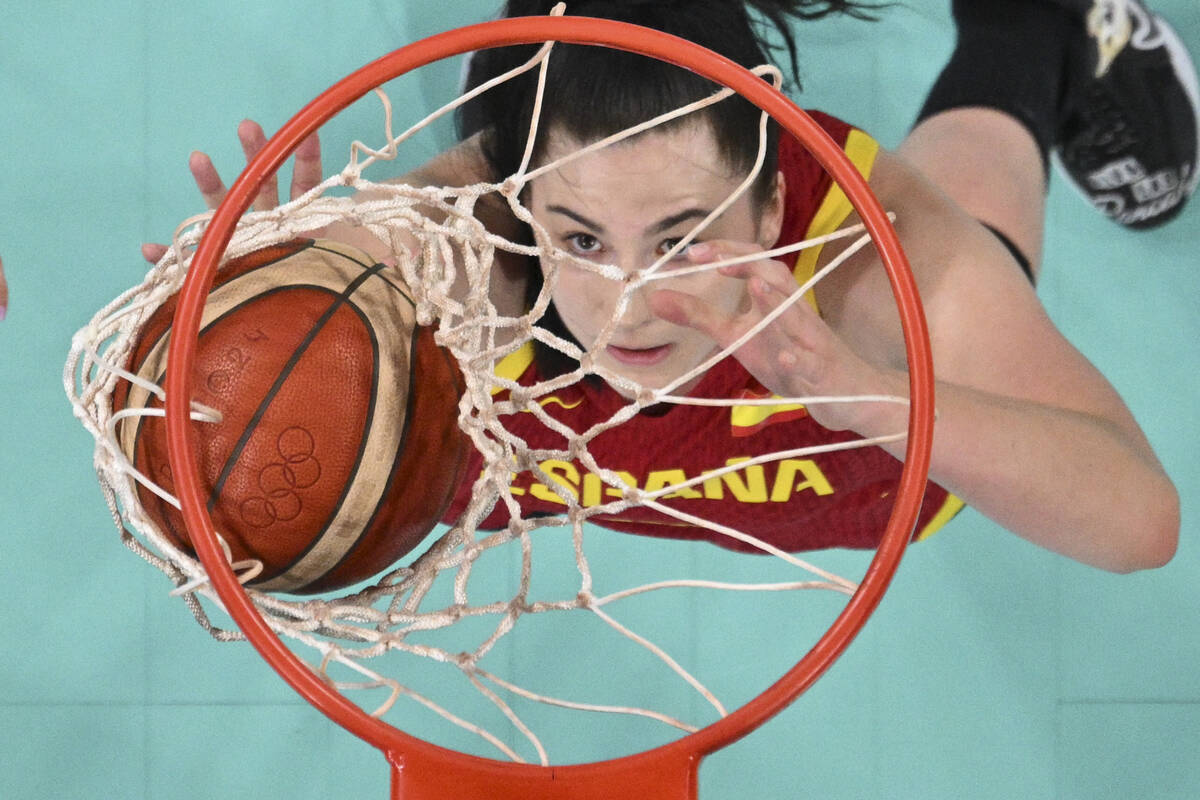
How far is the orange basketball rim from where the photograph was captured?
2.12ft

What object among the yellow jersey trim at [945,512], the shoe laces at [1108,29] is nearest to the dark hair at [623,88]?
the yellow jersey trim at [945,512]

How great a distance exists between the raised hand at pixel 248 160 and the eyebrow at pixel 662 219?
0.26 meters

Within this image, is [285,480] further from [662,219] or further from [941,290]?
[941,290]

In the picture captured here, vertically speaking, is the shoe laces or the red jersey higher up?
the shoe laces

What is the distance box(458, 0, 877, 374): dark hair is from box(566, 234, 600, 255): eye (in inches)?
3.1

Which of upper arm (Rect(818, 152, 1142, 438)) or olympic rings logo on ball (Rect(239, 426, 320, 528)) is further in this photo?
upper arm (Rect(818, 152, 1142, 438))

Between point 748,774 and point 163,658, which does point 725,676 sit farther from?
point 163,658

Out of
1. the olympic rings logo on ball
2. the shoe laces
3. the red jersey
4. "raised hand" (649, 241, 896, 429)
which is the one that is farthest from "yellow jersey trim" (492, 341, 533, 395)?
the shoe laces

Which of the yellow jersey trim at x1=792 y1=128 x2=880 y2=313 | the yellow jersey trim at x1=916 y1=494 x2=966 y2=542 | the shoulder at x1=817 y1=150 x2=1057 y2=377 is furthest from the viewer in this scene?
the yellow jersey trim at x1=916 y1=494 x2=966 y2=542

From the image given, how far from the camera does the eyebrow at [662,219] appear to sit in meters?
0.86

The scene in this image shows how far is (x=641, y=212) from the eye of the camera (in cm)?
85

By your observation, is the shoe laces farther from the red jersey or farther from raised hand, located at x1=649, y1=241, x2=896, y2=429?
raised hand, located at x1=649, y1=241, x2=896, y2=429

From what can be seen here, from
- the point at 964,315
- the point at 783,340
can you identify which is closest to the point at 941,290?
the point at 964,315

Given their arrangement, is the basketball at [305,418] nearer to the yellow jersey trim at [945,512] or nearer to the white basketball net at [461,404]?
the white basketball net at [461,404]
